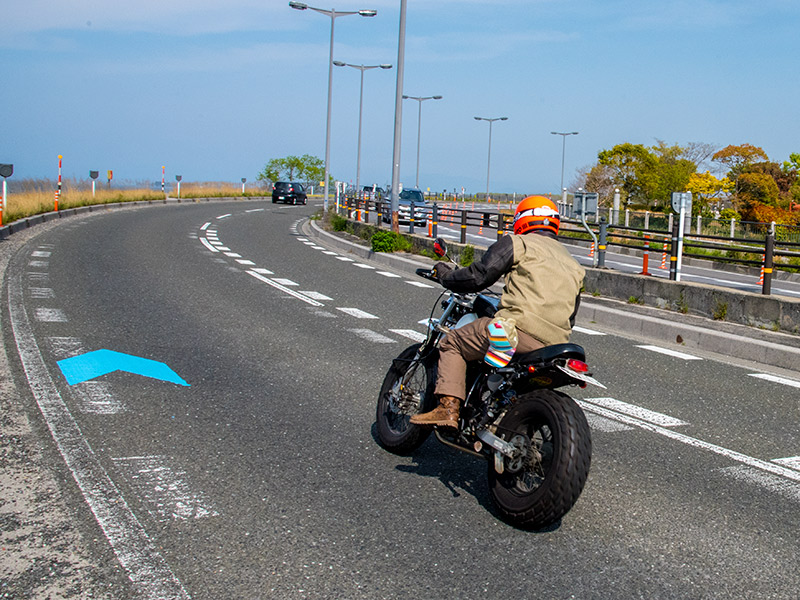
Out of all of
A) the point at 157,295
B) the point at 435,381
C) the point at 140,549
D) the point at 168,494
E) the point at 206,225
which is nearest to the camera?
the point at 140,549

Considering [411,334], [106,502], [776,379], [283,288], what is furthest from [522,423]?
[283,288]

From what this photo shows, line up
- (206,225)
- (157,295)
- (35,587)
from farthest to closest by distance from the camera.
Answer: (206,225) < (157,295) < (35,587)

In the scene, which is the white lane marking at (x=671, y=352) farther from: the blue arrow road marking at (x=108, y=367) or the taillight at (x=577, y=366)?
the taillight at (x=577, y=366)

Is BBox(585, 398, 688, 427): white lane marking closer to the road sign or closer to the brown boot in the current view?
the brown boot

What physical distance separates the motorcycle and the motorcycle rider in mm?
123

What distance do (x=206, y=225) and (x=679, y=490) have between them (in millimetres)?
27591

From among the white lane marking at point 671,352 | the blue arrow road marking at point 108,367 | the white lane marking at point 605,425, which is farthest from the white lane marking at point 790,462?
the blue arrow road marking at point 108,367

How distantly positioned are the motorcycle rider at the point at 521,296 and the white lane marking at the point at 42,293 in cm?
875

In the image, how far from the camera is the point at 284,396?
737 cm

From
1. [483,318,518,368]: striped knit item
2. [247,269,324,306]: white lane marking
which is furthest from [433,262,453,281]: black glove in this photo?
[247,269,324,306]: white lane marking

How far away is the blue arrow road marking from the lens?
25.5 feet

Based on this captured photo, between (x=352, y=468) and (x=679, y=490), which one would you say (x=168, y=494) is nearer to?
(x=352, y=468)

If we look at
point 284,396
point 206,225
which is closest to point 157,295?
point 284,396

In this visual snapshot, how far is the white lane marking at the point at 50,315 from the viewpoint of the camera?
10502 mm
